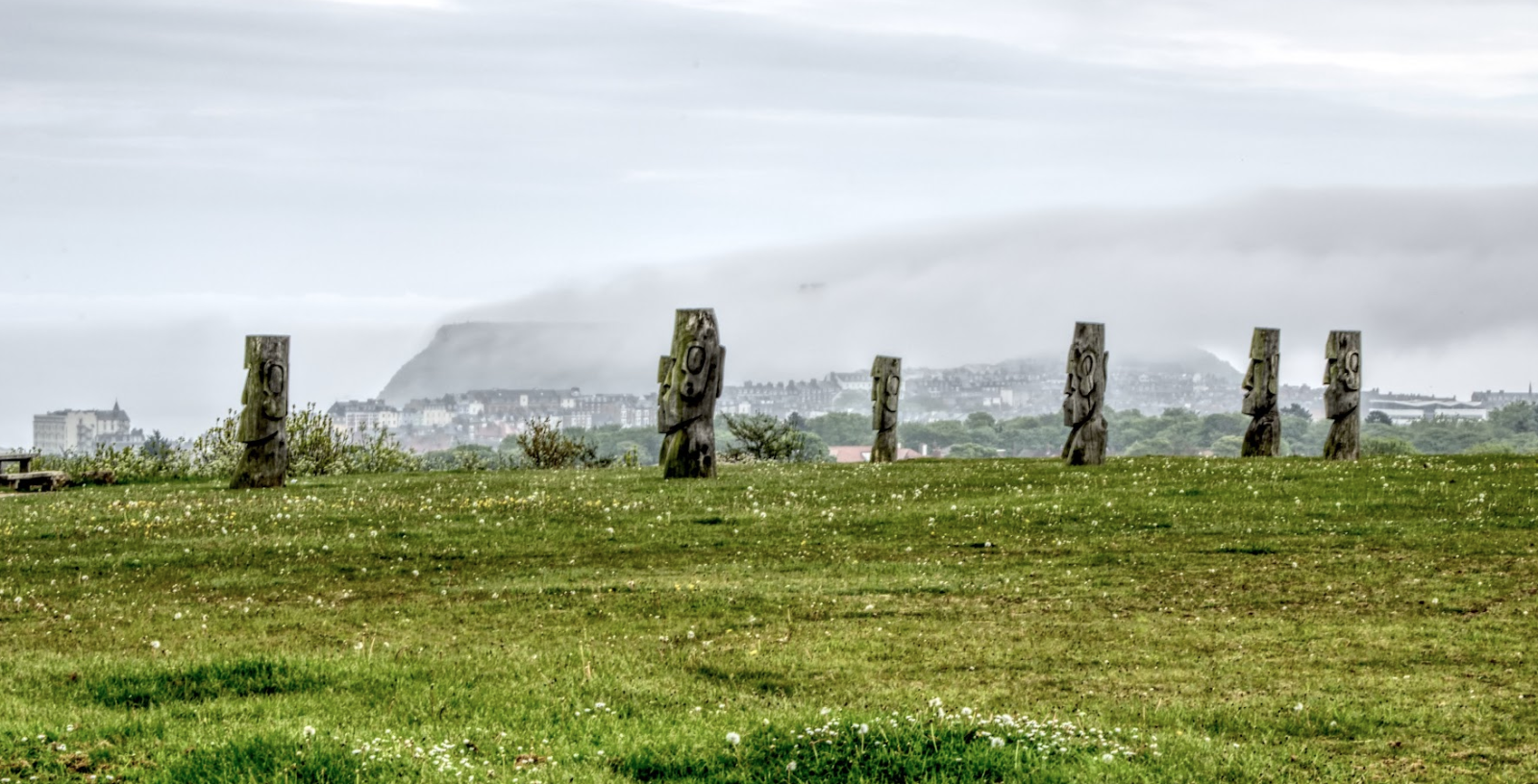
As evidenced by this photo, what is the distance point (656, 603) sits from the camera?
18078 millimetres

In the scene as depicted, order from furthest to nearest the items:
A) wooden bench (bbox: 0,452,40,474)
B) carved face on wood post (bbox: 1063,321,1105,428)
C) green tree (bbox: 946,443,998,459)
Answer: green tree (bbox: 946,443,998,459)
wooden bench (bbox: 0,452,40,474)
carved face on wood post (bbox: 1063,321,1105,428)

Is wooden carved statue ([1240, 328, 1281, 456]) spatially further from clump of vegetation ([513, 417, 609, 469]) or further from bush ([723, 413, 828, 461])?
bush ([723, 413, 828, 461])

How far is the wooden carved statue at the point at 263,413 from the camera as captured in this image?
34.3 m

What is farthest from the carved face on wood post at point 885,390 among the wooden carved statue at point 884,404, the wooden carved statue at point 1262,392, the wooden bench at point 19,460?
the wooden bench at point 19,460

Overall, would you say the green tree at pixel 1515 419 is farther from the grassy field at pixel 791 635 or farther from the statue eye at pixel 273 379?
the statue eye at pixel 273 379

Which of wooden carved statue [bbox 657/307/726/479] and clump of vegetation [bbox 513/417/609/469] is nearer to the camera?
wooden carved statue [bbox 657/307/726/479]

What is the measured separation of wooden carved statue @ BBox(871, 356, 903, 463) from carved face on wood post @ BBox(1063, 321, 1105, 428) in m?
12.6

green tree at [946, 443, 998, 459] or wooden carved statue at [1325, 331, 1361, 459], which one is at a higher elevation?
wooden carved statue at [1325, 331, 1361, 459]

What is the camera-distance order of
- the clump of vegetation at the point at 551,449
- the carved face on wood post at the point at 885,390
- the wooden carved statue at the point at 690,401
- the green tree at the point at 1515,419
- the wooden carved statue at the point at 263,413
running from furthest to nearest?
the green tree at the point at 1515,419 → the clump of vegetation at the point at 551,449 → the carved face on wood post at the point at 885,390 → the wooden carved statue at the point at 690,401 → the wooden carved statue at the point at 263,413

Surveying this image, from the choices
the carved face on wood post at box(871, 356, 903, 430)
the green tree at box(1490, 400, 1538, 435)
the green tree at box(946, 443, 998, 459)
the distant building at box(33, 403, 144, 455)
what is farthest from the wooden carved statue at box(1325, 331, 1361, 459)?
the distant building at box(33, 403, 144, 455)

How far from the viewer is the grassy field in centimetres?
1064

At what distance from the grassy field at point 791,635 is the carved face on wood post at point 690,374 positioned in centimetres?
536

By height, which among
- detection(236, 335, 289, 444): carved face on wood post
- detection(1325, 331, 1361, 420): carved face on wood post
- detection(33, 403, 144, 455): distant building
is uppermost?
detection(1325, 331, 1361, 420): carved face on wood post

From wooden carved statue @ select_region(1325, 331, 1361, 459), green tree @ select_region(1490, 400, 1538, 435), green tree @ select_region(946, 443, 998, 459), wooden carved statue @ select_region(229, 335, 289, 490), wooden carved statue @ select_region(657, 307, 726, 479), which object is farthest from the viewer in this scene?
green tree @ select_region(1490, 400, 1538, 435)
